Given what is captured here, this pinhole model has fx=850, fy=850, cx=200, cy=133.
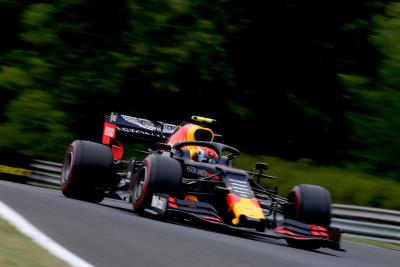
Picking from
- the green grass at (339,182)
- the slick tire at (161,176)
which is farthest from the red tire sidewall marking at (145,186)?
the green grass at (339,182)

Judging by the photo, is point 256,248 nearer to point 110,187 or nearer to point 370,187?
point 110,187

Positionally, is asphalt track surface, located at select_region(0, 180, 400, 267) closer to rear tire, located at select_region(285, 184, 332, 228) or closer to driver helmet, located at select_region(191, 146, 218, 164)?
rear tire, located at select_region(285, 184, 332, 228)

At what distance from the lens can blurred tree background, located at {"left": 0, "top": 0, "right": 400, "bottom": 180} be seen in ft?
65.1

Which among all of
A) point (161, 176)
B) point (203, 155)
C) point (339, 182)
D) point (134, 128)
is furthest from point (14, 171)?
point (161, 176)

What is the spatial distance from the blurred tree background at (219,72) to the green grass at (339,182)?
1511 millimetres

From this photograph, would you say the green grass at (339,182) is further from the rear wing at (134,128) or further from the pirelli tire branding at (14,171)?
the pirelli tire branding at (14,171)

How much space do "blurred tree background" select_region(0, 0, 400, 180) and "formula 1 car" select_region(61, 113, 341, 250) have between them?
7413mm

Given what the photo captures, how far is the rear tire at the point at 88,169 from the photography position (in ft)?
40.1

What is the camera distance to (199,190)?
1095 cm

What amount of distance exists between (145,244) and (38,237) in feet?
3.39

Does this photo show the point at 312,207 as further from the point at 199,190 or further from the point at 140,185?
the point at 140,185

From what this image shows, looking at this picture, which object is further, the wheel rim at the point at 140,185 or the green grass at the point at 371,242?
the green grass at the point at 371,242

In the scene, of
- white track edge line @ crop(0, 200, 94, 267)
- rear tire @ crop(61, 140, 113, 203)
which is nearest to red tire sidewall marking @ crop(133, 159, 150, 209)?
rear tire @ crop(61, 140, 113, 203)

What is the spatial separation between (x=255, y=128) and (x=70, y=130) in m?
5.17
